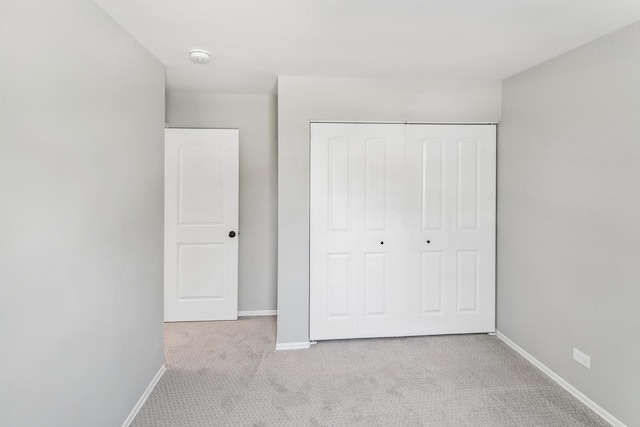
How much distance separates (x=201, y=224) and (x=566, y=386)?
3308 millimetres

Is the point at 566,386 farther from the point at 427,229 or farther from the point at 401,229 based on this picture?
the point at 401,229

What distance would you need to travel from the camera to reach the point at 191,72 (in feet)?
8.46

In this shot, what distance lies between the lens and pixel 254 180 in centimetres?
339

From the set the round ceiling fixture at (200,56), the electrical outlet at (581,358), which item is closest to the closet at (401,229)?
the electrical outlet at (581,358)

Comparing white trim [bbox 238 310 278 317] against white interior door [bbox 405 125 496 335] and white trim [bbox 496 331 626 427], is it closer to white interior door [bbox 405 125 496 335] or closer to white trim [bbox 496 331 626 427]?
white interior door [bbox 405 125 496 335]

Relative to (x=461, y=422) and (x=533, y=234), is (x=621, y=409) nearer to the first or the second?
(x=461, y=422)

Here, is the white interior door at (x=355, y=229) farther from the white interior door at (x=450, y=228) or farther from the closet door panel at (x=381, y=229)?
the white interior door at (x=450, y=228)

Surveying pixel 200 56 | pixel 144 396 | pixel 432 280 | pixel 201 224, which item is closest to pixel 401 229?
pixel 432 280

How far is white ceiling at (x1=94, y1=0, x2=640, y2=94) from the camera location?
1606 mm

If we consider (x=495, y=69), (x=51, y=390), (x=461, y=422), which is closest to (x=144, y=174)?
(x=51, y=390)

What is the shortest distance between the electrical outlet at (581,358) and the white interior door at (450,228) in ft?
2.70

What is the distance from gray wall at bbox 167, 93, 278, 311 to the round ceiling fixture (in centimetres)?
104

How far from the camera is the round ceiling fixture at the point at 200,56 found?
2145mm

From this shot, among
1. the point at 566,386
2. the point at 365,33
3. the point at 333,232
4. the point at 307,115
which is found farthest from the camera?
the point at 333,232
